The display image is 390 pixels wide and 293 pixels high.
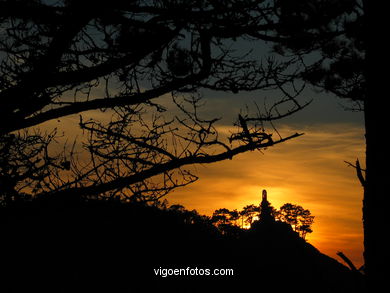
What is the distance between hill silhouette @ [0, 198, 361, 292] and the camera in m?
9.56

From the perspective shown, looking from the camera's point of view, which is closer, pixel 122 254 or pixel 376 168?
pixel 376 168

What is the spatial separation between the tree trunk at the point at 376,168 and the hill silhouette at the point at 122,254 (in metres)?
4.33

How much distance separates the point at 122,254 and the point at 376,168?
945cm

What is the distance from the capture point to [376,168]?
108 inches

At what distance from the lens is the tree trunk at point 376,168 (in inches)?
105

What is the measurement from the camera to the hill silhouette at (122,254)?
9.56 m

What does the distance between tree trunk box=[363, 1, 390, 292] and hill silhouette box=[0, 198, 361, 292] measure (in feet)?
14.2

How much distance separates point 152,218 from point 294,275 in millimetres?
7617

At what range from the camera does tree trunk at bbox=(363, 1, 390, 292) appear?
2658 mm

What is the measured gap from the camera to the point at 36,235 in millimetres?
10367

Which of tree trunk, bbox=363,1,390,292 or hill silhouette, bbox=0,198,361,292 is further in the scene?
hill silhouette, bbox=0,198,361,292

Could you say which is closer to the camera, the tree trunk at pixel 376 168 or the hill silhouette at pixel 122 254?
the tree trunk at pixel 376 168

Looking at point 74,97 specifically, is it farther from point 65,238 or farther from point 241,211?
point 241,211

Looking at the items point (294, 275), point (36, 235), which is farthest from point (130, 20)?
point (294, 275)
